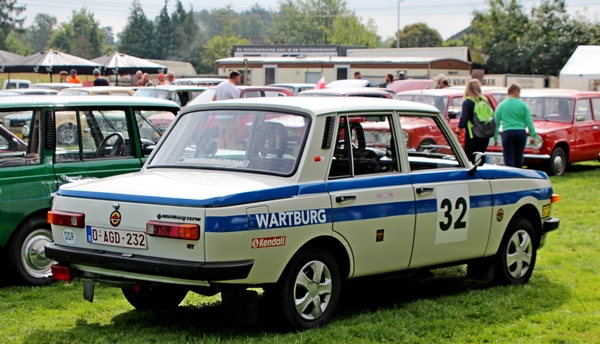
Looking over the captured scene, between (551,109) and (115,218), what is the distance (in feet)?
45.6

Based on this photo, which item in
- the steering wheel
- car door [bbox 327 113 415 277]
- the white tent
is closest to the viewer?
car door [bbox 327 113 415 277]

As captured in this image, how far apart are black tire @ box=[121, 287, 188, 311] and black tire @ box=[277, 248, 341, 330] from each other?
1.23m

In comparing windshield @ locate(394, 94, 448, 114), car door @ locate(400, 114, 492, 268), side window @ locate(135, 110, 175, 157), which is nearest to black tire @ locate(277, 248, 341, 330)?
car door @ locate(400, 114, 492, 268)

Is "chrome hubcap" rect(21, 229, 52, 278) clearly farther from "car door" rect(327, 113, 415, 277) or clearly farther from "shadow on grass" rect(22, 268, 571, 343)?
"car door" rect(327, 113, 415, 277)

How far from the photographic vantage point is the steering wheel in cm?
838

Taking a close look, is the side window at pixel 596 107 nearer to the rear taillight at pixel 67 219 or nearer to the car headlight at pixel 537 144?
the car headlight at pixel 537 144

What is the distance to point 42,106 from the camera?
7.91 meters

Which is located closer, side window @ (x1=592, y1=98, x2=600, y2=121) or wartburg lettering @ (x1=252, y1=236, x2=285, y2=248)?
wartburg lettering @ (x1=252, y1=236, x2=285, y2=248)

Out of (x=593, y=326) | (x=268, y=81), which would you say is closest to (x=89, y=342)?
(x=593, y=326)

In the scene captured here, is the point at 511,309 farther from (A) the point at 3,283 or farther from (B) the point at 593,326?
(A) the point at 3,283

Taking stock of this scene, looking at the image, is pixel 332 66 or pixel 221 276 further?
pixel 332 66

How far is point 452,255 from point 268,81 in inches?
1702

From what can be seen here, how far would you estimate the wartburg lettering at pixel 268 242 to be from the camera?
551 cm

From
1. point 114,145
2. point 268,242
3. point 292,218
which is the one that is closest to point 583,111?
point 114,145
